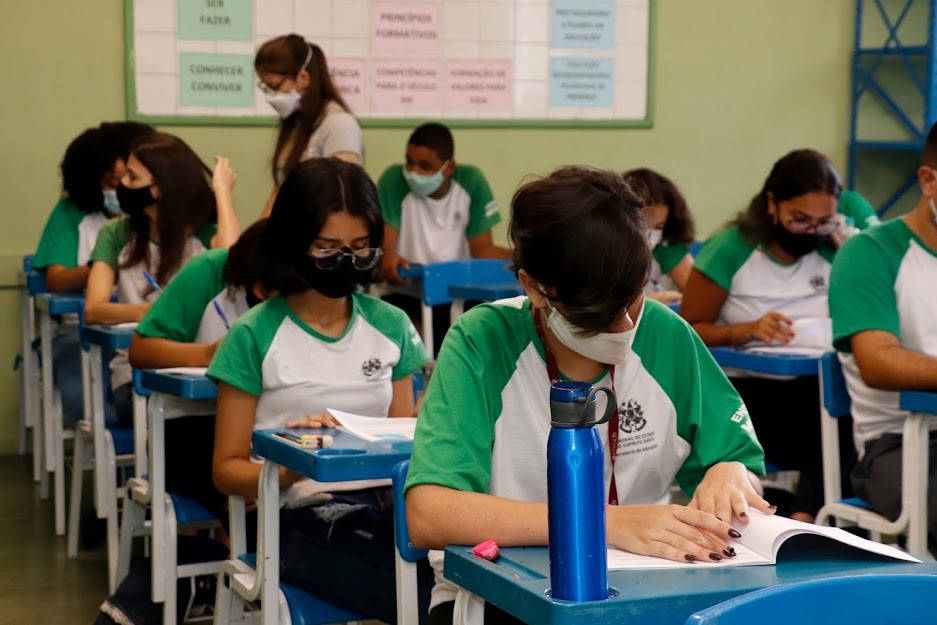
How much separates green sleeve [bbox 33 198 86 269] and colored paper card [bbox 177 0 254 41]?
1187mm

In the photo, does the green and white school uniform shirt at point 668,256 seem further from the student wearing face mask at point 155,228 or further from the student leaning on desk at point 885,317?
the student leaning on desk at point 885,317

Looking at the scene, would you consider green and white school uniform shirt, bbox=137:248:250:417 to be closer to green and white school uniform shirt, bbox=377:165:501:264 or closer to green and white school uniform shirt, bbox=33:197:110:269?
green and white school uniform shirt, bbox=33:197:110:269

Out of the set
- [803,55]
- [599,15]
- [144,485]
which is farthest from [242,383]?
[803,55]

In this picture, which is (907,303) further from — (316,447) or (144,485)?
(144,485)

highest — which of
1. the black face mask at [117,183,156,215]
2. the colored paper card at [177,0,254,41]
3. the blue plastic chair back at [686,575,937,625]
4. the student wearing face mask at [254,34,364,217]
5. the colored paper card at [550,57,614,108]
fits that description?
the colored paper card at [177,0,254,41]

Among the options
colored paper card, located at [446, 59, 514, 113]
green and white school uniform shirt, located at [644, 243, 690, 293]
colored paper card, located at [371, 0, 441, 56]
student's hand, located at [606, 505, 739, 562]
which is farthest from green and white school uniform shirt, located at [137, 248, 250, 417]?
colored paper card, located at [446, 59, 514, 113]

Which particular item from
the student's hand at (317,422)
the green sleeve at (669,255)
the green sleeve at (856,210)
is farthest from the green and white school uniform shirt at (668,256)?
the student's hand at (317,422)

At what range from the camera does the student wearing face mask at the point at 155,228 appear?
3.68 m

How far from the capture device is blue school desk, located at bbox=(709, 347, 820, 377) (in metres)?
3.12

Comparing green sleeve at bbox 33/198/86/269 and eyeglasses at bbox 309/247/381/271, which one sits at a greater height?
eyeglasses at bbox 309/247/381/271

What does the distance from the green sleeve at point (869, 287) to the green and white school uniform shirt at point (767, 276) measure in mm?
901

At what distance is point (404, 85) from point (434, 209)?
81 cm

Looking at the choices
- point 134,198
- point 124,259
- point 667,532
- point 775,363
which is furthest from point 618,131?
point 667,532

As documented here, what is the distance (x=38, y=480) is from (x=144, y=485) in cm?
227
